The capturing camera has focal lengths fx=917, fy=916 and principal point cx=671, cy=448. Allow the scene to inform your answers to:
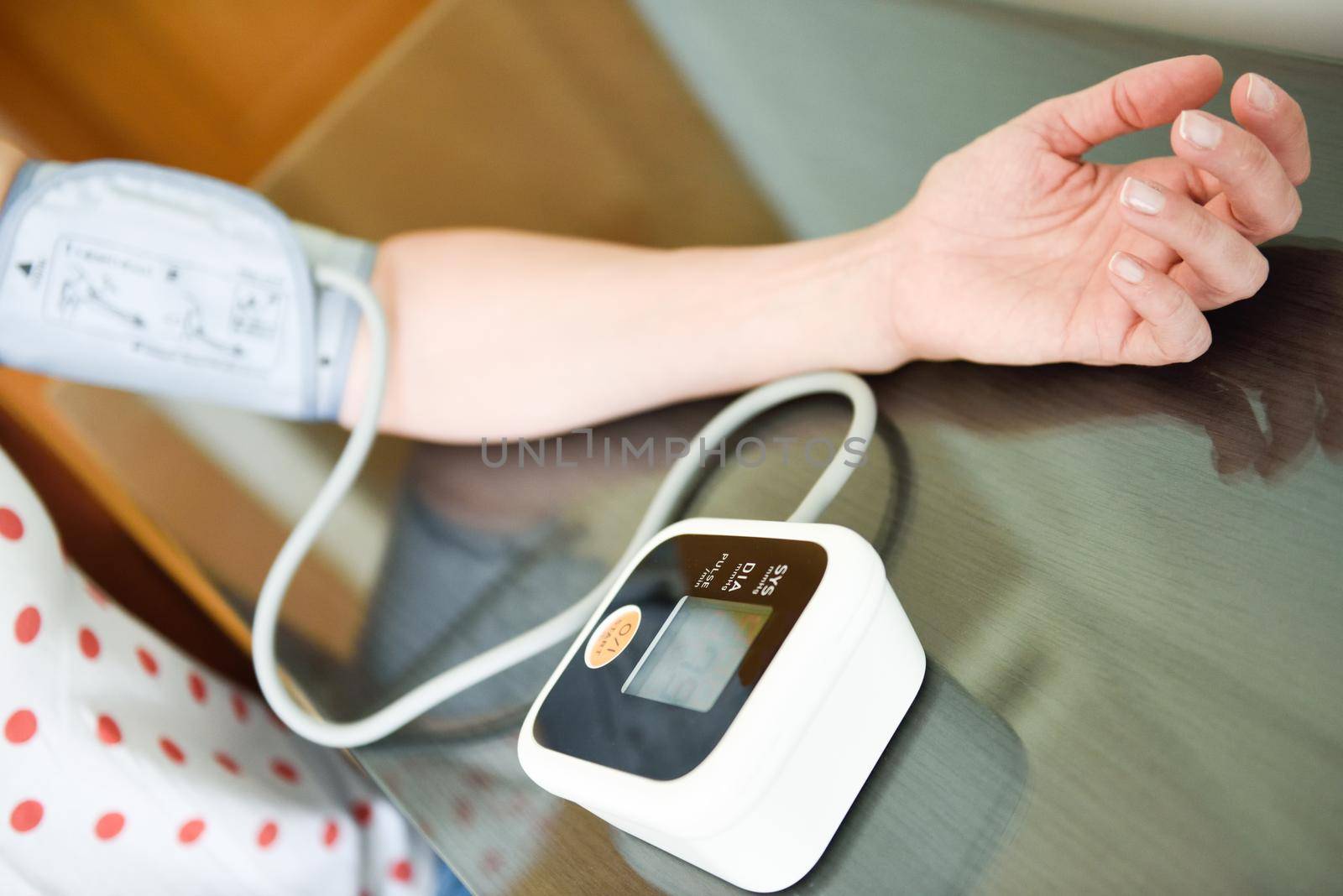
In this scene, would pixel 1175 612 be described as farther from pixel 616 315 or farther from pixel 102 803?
pixel 102 803

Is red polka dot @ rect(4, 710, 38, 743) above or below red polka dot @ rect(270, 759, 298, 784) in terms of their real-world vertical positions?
above

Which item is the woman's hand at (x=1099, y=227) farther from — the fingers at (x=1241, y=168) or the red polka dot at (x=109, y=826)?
the red polka dot at (x=109, y=826)

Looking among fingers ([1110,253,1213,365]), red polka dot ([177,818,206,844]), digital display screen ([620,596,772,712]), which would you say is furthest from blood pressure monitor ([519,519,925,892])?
red polka dot ([177,818,206,844])

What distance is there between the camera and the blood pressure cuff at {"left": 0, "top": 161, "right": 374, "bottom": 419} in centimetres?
52

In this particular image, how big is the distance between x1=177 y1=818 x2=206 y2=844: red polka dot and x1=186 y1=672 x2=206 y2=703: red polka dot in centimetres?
10

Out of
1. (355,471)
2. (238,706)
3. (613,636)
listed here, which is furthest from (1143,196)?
(238,706)

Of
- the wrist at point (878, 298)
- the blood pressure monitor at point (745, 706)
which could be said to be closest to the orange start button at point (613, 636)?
the blood pressure monitor at point (745, 706)

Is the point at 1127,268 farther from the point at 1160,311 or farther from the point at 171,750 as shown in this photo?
the point at 171,750

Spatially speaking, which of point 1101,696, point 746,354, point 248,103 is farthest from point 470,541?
point 248,103

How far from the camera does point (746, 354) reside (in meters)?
0.50

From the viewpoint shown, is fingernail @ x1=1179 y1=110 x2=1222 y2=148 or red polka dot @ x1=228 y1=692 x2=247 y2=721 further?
red polka dot @ x1=228 y1=692 x2=247 y2=721

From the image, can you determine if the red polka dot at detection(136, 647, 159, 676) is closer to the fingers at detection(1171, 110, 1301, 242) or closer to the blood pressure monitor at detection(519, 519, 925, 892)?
the blood pressure monitor at detection(519, 519, 925, 892)

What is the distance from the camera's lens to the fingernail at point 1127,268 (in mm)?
336

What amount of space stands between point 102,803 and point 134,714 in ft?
0.18
